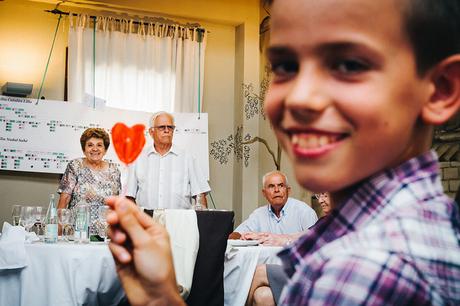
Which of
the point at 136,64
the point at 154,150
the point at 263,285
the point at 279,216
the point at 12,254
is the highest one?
the point at 136,64

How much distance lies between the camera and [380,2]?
48 cm

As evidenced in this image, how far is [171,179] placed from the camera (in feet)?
18.2

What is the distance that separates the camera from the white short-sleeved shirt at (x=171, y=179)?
5.48m

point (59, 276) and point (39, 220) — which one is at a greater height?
point (39, 220)

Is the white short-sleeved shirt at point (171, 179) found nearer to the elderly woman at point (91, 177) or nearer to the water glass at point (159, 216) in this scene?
the elderly woman at point (91, 177)

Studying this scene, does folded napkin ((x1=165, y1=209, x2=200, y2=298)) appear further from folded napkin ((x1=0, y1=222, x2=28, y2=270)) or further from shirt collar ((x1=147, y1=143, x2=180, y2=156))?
shirt collar ((x1=147, y1=143, x2=180, y2=156))

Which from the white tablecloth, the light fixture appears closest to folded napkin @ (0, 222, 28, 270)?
the white tablecloth

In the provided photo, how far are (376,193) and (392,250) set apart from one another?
0.07 meters

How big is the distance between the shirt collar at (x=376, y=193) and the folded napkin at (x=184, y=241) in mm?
2505

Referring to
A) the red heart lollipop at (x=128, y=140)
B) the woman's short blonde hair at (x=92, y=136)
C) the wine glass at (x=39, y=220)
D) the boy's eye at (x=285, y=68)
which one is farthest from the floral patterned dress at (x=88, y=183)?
the boy's eye at (x=285, y=68)

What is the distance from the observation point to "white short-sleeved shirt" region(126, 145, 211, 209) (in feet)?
18.0

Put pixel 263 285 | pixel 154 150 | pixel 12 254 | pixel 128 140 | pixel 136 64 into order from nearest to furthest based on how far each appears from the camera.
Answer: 1. pixel 128 140
2. pixel 12 254
3. pixel 263 285
4. pixel 154 150
5. pixel 136 64

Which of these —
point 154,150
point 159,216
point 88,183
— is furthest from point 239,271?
point 154,150

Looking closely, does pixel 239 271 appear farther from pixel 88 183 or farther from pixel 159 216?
pixel 88 183
